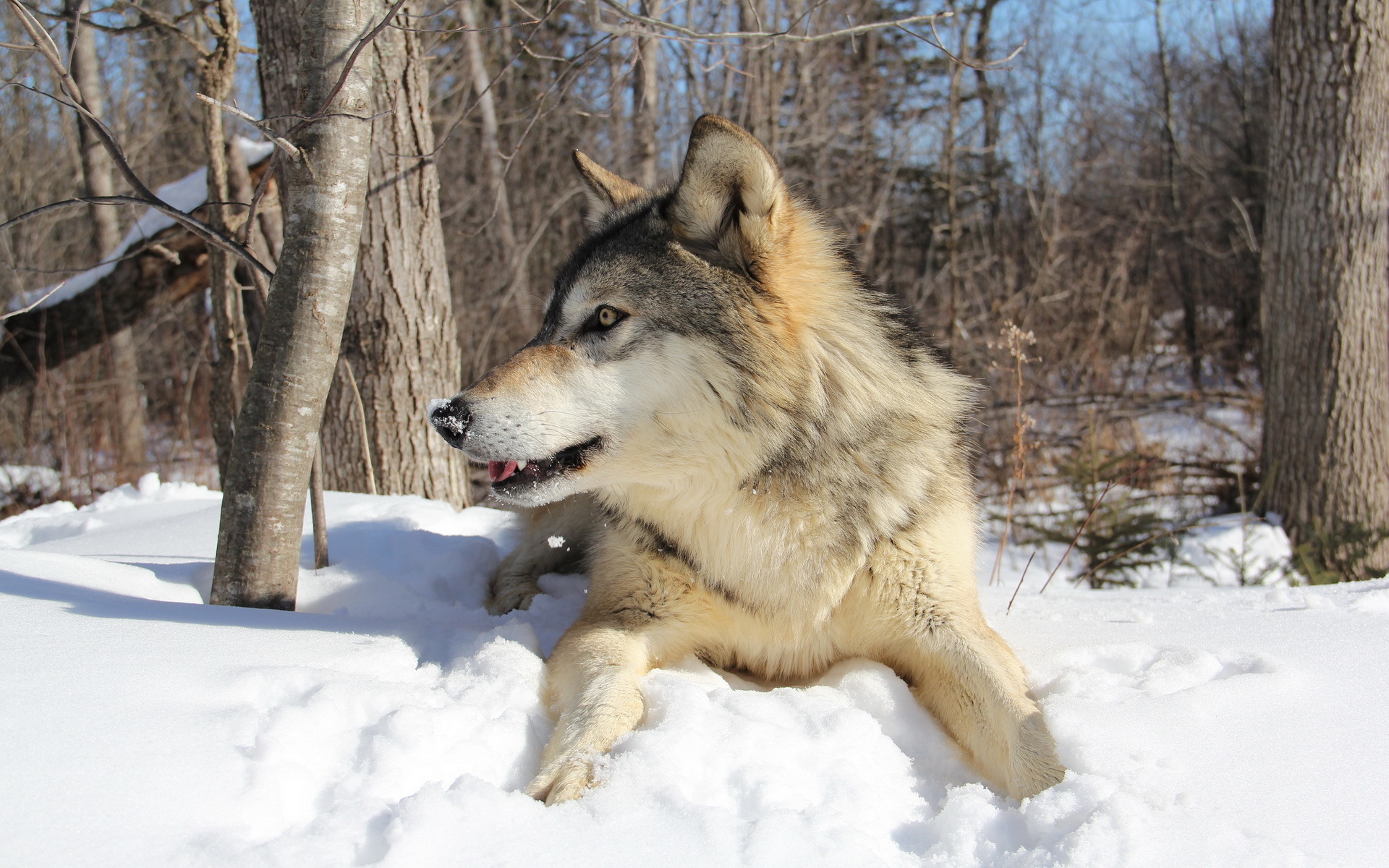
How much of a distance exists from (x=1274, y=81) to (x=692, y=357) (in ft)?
19.5

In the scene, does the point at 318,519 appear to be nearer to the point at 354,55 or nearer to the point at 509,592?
the point at 509,592

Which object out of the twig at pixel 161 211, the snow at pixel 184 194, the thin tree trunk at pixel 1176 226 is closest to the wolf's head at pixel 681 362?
the twig at pixel 161 211

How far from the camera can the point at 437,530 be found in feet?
12.5

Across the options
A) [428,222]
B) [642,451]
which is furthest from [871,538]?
[428,222]

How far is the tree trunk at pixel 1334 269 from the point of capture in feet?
17.6

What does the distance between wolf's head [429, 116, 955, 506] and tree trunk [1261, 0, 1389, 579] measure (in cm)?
496

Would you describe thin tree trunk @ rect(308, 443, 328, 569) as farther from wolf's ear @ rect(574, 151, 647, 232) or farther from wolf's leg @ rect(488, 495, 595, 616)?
wolf's ear @ rect(574, 151, 647, 232)

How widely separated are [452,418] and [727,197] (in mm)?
979

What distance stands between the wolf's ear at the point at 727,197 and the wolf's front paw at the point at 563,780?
139cm

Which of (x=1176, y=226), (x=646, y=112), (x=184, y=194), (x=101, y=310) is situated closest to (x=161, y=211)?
(x=184, y=194)

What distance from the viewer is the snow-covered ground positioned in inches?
54.7

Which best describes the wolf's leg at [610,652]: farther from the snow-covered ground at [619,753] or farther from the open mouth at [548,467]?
the open mouth at [548,467]

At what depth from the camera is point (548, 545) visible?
339 cm

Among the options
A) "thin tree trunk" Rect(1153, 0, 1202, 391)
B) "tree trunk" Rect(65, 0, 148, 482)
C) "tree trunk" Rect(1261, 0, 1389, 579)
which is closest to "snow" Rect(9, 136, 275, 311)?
"tree trunk" Rect(65, 0, 148, 482)
